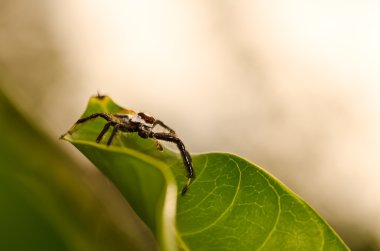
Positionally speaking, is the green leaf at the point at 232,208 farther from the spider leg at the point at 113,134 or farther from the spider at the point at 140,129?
the spider leg at the point at 113,134

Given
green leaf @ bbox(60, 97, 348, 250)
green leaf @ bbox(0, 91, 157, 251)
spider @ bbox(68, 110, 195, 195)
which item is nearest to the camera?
green leaf @ bbox(0, 91, 157, 251)

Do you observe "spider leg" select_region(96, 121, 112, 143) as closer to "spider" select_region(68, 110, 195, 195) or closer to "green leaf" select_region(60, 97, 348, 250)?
"spider" select_region(68, 110, 195, 195)

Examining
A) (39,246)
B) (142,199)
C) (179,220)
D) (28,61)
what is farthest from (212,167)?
(28,61)

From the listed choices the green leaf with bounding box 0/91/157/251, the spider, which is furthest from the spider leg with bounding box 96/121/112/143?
the green leaf with bounding box 0/91/157/251

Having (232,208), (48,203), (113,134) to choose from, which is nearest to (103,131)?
(113,134)

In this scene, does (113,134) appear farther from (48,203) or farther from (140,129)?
(48,203)

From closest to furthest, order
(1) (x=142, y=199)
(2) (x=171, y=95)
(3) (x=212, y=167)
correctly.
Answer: (1) (x=142, y=199)
(3) (x=212, y=167)
(2) (x=171, y=95)

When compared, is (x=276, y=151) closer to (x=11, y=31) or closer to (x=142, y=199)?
(x=11, y=31)

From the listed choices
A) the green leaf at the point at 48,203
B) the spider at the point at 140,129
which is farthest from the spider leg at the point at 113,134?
the green leaf at the point at 48,203
